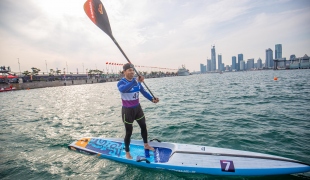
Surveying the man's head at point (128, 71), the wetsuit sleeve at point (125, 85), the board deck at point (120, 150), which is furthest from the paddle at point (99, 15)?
the board deck at point (120, 150)

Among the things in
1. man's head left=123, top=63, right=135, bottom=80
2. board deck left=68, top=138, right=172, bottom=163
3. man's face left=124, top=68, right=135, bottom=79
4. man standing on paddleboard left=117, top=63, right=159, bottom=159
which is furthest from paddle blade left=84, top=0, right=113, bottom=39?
board deck left=68, top=138, right=172, bottom=163

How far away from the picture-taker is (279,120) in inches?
331

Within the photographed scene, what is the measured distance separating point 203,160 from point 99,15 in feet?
18.3

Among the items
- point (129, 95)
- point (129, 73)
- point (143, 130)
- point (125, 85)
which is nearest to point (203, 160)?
point (143, 130)

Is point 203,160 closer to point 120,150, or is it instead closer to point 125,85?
point 120,150

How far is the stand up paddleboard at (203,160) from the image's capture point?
3.81m

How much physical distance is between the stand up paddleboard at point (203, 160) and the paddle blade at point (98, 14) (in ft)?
13.7

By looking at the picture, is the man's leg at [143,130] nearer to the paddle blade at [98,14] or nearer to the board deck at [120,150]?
the board deck at [120,150]

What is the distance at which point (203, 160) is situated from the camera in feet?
14.3

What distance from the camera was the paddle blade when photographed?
4.56 metres

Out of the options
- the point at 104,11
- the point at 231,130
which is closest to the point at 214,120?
the point at 231,130

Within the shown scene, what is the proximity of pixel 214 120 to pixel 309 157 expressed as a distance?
4.69m

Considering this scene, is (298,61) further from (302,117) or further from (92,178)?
(92,178)

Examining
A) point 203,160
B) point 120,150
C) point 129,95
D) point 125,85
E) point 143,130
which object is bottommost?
point 120,150
